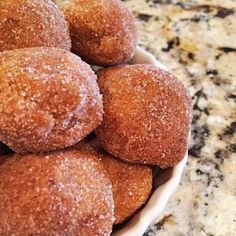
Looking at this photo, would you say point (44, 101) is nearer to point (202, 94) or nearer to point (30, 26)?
point (30, 26)

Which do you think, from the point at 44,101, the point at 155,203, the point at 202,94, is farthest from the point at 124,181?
the point at 202,94

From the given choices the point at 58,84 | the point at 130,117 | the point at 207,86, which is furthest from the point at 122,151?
the point at 207,86

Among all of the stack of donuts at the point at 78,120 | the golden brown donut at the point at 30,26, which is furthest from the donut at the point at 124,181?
the golden brown donut at the point at 30,26

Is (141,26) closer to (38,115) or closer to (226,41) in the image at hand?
(226,41)

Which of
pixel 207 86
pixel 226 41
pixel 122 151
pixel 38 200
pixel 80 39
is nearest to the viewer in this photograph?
pixel 38 200

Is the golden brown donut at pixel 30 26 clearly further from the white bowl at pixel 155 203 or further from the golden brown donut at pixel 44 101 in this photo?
the white bowl at pixel 155 203

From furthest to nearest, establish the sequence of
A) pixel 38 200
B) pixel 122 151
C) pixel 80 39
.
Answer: pixel 80 39 → pixel 122 151 → pixel 38 200
